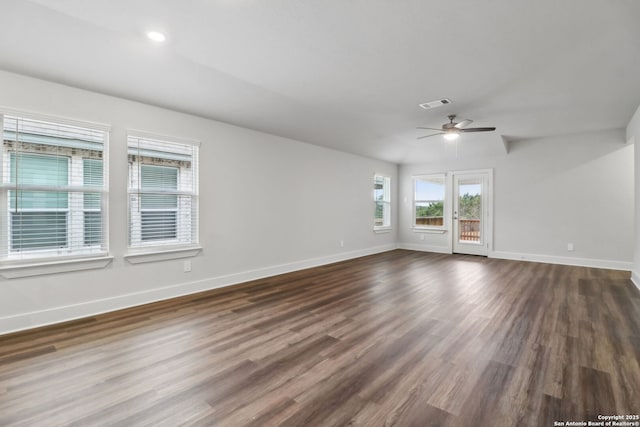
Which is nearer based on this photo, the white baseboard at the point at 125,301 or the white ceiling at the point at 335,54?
the white ceiling at the point at 335,54

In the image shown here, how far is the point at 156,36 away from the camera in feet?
8.12

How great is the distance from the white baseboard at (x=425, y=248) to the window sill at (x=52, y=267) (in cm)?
713

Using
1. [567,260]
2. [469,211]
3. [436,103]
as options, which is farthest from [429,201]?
[436,103]

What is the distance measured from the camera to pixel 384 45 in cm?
264

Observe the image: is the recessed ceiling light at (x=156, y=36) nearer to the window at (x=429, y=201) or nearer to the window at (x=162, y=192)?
the window at (x=162, y=192)

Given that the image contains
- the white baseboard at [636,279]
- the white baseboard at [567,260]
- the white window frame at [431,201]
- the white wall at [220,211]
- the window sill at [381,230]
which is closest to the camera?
the white wall at [220,211]

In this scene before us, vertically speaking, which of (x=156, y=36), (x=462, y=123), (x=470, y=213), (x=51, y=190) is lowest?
(x=470, y=213)

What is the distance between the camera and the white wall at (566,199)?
5.63m

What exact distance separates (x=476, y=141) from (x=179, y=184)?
581cm

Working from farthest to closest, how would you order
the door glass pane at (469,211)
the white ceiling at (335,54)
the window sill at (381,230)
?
the window sill at (381,230) < the door glass pane at (469,211) < the white ceiling at (335,54)

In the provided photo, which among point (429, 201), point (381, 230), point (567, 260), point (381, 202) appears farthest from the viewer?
point (429, 201)

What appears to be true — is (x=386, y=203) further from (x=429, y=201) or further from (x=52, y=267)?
(x=52, y=267)

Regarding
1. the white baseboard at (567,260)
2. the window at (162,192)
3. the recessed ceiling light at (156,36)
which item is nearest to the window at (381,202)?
the white baseboard at (567,260)

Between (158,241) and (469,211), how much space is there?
6974mm
